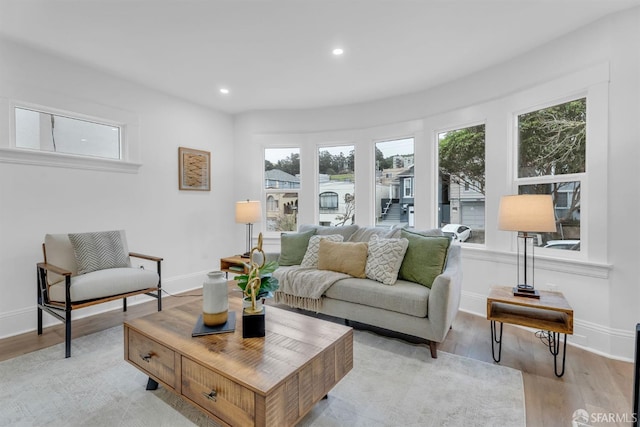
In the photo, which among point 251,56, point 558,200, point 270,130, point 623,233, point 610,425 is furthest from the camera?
point 270,130

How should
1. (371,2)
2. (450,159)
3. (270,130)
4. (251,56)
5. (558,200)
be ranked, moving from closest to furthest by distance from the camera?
(371,2)
(558,200)
(251,56)
(450,159)
(270,130)

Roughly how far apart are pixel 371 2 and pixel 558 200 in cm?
236

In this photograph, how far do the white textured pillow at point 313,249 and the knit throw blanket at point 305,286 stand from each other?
146 mm

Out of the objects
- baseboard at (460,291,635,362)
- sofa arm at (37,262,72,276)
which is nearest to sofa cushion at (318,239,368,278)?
baseboard at (460,291,635,362)

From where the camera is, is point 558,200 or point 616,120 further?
point 558,200

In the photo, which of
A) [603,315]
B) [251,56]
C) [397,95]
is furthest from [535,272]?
[251,56]

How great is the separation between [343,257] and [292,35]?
2.06 meters

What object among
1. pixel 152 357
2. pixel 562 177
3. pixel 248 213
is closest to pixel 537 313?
pixel 562 177

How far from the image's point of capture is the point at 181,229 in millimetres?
4117

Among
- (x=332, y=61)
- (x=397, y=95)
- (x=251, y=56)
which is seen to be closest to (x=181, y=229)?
(x=251, y=56)

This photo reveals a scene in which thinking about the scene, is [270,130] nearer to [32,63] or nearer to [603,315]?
[32,63]

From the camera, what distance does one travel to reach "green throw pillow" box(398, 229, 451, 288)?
8.48ft

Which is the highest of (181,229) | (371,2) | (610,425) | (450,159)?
(371,2)

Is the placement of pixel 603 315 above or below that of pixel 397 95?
below
